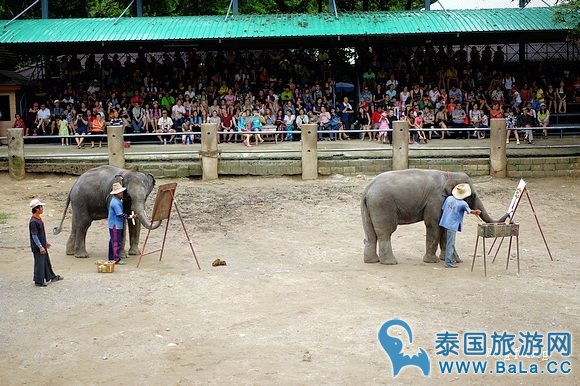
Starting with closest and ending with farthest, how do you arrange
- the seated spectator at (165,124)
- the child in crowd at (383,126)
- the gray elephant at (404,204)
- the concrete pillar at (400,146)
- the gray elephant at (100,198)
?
the gray elephant at (404,204) → the gray elephant at (100,198) → the concrete pillar at (400,146) → the child in crowd at (383,126) → the seated spectator at (165,124)

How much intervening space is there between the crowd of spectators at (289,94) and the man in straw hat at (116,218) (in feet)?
36.3

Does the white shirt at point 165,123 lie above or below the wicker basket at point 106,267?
above

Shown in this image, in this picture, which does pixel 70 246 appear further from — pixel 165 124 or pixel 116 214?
pixel 165 124

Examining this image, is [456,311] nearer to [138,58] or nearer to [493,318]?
[493,318]

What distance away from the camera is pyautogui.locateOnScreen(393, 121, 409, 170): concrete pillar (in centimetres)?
2364

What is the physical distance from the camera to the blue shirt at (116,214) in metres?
15.7

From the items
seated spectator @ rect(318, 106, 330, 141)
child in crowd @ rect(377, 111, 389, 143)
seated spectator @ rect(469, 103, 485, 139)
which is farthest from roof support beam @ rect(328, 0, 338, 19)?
seated spectator @ rect(469, 103, 485, 139)

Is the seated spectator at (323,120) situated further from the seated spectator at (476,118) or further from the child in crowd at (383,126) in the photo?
the seated spectator at (476,118)

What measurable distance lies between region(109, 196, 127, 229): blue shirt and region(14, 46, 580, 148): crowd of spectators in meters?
11.1

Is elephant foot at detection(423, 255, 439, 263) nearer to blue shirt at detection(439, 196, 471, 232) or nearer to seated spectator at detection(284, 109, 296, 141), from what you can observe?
blue shirt at detection(439, 196, 471, 232)

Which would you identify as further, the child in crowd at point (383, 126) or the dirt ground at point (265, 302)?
the child in crowd at point (383, 126)

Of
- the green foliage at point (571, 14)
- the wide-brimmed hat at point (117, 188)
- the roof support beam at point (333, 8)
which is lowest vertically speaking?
the wide-brimmed hat at point (117, 188)

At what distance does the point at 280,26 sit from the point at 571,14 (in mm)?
8933

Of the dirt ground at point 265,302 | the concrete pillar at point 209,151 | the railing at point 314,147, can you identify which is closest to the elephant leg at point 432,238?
the dirt ground at point 265,302
